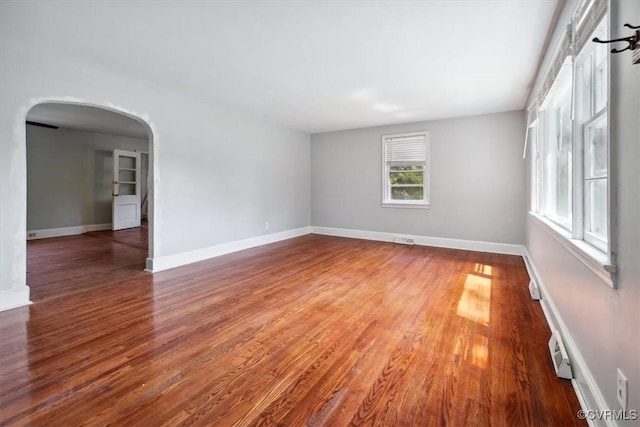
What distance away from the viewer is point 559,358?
180 cm

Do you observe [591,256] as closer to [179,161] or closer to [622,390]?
[622,390]

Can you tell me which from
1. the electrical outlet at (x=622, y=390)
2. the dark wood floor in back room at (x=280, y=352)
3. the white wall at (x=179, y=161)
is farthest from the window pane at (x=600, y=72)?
the white wall at (x=179, y=161)

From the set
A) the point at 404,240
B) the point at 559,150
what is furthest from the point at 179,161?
the point at 559,150

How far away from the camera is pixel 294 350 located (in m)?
2.05

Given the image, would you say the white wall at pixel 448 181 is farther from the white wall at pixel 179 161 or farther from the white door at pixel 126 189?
the white door at pixel 126 189

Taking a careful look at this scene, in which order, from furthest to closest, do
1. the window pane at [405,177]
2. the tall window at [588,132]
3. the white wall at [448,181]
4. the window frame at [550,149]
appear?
the window pane at [405,177], the white wall at [448,181], the window frame at [550,149], the tall window at [588,132]

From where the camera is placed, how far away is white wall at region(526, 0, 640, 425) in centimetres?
106

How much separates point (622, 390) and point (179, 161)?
479cm

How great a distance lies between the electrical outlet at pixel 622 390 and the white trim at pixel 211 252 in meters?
4.48

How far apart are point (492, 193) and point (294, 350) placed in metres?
4.73

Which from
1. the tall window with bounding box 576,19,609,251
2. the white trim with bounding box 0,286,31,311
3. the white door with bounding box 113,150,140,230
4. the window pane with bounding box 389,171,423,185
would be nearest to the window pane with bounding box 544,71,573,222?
the tall window with bounding box 576,19,609,251

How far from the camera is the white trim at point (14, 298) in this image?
9.02 ft

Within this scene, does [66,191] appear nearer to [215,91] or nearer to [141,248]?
[141,248]

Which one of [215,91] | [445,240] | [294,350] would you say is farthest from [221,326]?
[445,240]
